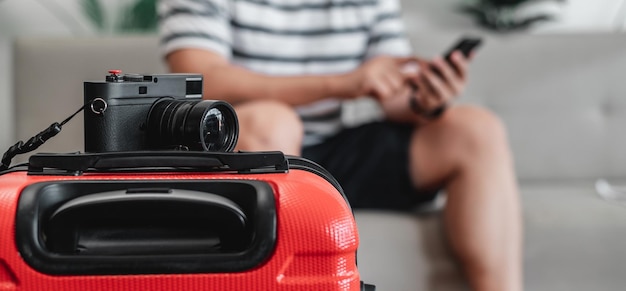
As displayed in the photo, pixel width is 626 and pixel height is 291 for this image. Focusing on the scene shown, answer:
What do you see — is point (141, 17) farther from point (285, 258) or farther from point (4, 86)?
point (285, 258)

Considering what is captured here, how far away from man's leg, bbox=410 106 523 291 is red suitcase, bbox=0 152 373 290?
25.6 inches

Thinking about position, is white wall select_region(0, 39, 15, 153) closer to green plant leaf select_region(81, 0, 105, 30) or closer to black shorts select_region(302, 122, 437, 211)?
green plant leaf select_region(81, 0, 105, 30)

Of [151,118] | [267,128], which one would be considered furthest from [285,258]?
[267,128]

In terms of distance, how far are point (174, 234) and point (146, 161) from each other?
0.07 metres

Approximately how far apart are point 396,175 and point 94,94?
722 millimetres

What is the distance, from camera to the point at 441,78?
1.38m

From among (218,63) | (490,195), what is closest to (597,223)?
(490,195)

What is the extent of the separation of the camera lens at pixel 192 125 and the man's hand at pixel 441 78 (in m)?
0.59

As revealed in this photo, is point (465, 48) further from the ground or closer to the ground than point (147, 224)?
further from the ground

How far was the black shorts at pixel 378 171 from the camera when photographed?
4.77 ft

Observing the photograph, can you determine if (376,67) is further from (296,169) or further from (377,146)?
(296,169)

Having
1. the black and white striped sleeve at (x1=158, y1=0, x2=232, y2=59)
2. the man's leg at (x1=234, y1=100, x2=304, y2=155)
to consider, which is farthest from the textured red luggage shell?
the black and white striped sleeve at (x1=158, y1=0, x2=232, y2=59)

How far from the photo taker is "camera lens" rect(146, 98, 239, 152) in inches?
30.4

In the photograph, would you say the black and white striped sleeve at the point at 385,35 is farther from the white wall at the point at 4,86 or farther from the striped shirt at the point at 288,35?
the white wall at the point at 4,86
